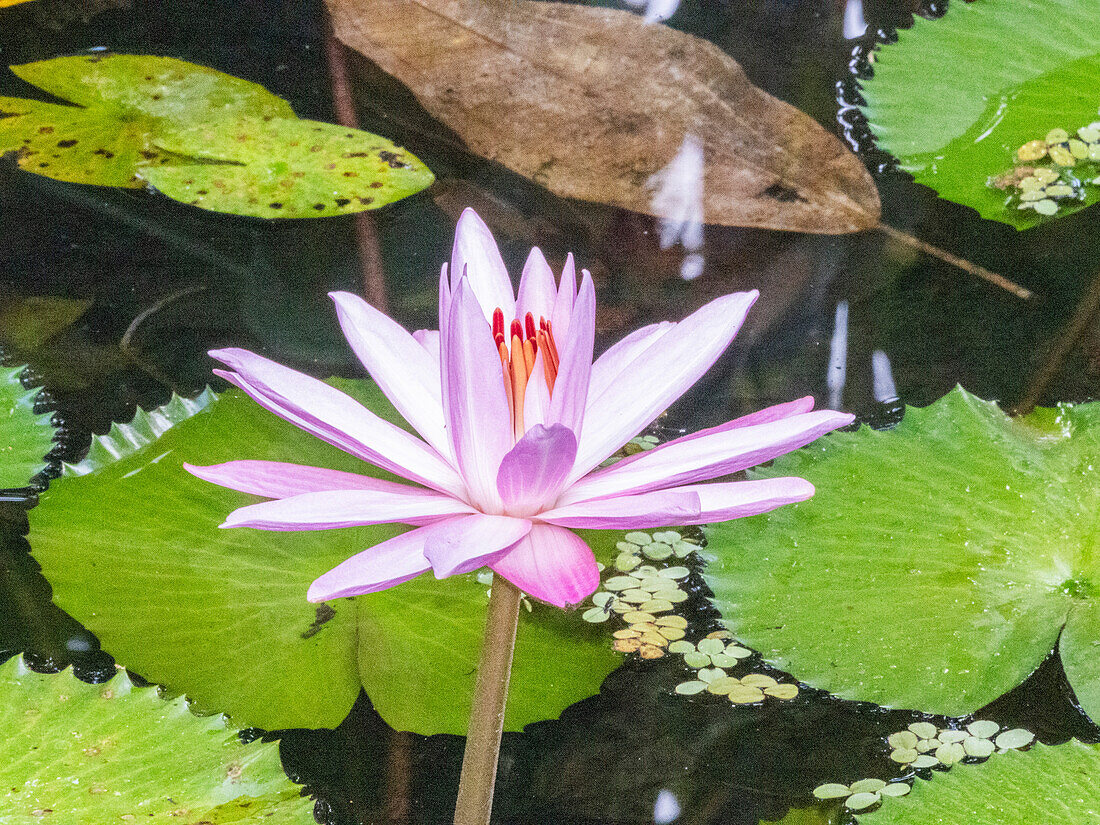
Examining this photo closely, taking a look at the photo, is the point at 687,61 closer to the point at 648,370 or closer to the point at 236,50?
the point at 236,50

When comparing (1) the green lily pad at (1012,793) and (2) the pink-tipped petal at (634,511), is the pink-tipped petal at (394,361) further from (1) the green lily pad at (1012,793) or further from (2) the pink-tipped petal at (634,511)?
(1) the green lily pad at (1012,793)

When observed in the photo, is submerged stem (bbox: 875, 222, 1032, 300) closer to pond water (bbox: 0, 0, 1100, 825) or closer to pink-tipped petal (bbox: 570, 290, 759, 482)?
pond water (bbox: 0, 0, 1100, 825)

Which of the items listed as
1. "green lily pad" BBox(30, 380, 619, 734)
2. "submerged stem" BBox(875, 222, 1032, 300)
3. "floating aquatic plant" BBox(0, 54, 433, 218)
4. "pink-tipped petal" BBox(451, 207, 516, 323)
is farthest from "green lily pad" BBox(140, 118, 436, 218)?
"pink-tipped petal" BBox(451, 207, 516, 323)

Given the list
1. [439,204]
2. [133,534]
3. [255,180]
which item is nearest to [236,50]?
[255,180]

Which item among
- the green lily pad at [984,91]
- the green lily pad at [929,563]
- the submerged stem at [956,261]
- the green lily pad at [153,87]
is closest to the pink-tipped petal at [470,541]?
the green lily pad at [929,563]

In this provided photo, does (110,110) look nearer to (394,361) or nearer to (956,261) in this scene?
(394,361)

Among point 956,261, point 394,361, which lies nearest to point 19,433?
point 394,361
